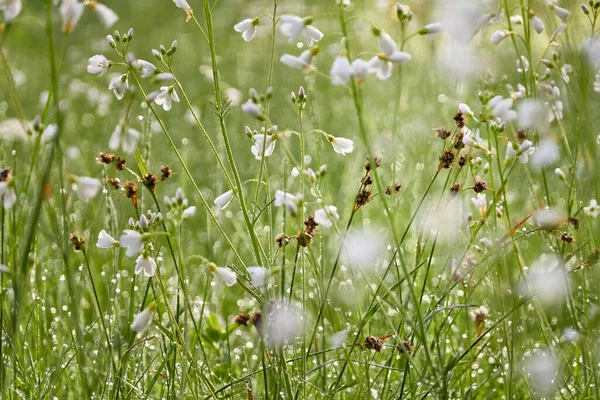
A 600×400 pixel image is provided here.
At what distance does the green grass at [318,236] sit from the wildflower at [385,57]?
0.12ft

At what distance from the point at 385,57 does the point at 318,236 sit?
3.24 feet

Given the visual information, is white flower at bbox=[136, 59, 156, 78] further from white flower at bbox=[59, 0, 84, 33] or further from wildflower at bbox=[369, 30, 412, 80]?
wildflower at bbox=[369, 30, 412, 80]

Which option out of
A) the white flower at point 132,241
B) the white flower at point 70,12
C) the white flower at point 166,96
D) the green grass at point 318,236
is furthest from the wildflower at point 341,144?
the white flower at point 70,12

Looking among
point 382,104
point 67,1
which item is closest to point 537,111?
point 67,1

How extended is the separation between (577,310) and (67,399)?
1.22m

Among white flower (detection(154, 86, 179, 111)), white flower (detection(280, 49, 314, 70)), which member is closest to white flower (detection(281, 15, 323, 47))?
white flower (detection(280, 49, 314, 70))

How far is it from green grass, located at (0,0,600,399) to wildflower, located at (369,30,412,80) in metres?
0.04

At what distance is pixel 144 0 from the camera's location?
903cm

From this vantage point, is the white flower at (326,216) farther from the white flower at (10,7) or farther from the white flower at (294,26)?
the white flower at (10,7)

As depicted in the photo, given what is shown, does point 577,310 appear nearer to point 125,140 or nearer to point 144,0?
point 125,140

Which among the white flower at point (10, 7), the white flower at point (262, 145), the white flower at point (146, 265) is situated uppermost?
the white flower at point (262, 145)

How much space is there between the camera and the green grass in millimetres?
1311

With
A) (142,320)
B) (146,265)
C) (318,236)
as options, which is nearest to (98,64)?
(146,265)

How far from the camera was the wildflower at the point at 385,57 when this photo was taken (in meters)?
1.20
